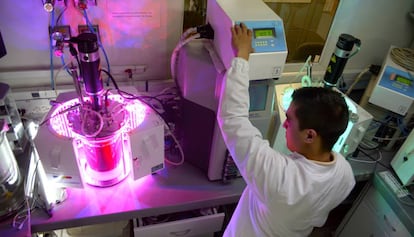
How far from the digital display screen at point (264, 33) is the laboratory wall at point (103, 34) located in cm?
58

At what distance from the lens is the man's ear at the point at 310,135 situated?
→ 0.92m

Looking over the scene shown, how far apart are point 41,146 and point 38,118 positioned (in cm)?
57

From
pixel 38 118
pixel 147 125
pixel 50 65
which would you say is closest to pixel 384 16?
pixel 147 125

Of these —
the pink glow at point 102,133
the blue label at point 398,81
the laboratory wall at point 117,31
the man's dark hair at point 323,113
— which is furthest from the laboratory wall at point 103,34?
the blue label at point 398,81

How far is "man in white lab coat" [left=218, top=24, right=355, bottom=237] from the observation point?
0.91 meters

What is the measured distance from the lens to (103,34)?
57.6 inches

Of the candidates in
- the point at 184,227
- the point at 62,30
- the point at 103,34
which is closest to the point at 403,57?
the point at 184,227

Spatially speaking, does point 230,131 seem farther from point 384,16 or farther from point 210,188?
point 384,16

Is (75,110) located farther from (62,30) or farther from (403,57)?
(403,57)

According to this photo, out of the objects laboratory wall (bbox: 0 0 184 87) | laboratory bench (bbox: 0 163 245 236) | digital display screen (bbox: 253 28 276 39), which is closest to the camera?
digital display screen (bbox: 253 28 276 39)

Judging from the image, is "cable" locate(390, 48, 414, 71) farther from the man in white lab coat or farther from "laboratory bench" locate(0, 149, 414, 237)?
the man in white lab coat

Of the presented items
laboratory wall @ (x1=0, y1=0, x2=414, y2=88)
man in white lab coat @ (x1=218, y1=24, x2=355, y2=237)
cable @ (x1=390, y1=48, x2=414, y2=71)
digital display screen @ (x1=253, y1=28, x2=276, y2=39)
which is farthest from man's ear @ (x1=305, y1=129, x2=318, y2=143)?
cable @ (x1=390, y1=48, x2=414, y2=71)

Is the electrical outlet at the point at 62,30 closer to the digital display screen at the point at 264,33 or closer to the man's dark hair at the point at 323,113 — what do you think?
the digital display screen at the point at 264,33

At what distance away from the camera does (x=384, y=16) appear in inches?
72.1
